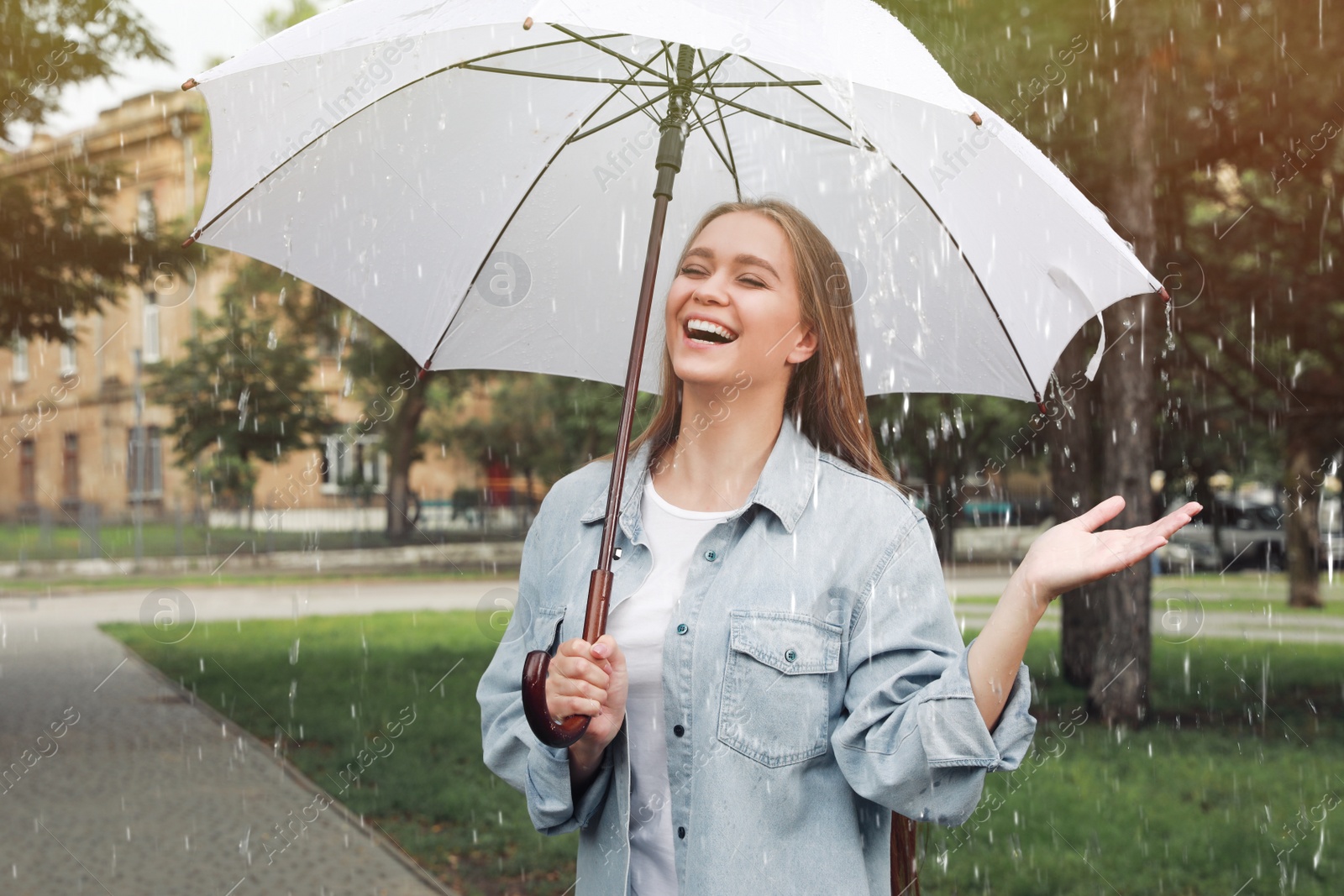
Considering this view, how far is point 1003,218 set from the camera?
3.04 m

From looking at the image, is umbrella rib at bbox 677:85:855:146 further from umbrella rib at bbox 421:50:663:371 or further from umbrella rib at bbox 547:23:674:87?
umbrella rib at bbox 421:50:663:371

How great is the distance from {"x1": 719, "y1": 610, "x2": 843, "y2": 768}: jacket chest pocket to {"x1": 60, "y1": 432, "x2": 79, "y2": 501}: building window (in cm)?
4222

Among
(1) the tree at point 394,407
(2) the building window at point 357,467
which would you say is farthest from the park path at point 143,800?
(2) the building window at point 357,467

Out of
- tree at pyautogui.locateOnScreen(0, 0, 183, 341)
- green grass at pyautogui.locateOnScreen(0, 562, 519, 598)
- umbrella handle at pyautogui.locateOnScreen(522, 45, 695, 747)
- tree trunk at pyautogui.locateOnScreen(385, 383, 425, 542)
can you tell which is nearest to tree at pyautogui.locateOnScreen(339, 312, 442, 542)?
tree trunk at pyautogui.locateOnScreen(385, 383, 425, 542)

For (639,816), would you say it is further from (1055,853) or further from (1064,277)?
(1055,853)

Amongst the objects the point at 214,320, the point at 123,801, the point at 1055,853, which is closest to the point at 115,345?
the point at 214,320

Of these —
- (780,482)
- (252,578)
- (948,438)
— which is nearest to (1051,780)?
→ (780,482)

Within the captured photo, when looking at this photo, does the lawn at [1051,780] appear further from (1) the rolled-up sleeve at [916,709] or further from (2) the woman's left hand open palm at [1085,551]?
(2) the woman's left hand open palm at [1085,551]

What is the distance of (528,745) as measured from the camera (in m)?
2.54

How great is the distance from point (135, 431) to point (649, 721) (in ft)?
133

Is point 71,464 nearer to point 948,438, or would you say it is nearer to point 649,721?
point 948,438

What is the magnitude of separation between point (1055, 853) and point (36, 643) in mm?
12606

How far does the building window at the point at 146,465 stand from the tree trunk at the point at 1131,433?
34335mm

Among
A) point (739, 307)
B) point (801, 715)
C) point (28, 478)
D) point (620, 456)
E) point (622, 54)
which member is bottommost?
point (28, 478)
